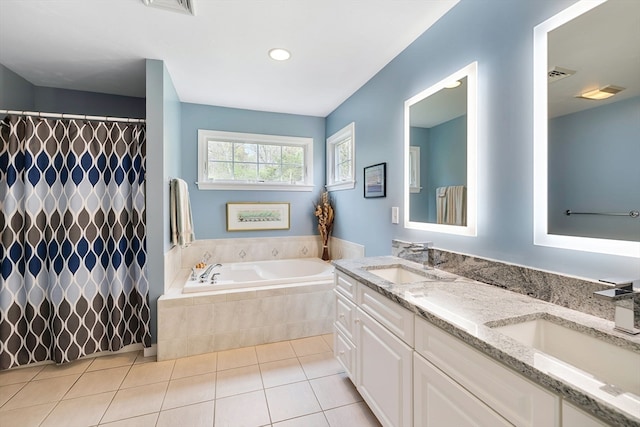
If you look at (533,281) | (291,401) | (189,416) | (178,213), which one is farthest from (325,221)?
(533,281)

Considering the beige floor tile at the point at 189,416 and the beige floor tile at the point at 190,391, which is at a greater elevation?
the beige floor tile at the point at 190,391

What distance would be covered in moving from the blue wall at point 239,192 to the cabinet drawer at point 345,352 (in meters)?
1.95

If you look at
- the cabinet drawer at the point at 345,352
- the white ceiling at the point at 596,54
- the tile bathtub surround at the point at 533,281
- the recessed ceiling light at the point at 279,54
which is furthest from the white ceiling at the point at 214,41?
the cabinet drawer at the point at 345,352

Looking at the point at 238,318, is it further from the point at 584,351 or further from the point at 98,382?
the point at 584,351

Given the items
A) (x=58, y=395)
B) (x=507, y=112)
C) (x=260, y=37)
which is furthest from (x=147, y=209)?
(x=507, y=112)

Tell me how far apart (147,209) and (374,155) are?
202 cm

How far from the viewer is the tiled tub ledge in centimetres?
225

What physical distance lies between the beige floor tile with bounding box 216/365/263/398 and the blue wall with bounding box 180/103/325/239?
1.73 metres

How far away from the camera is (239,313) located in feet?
7.93

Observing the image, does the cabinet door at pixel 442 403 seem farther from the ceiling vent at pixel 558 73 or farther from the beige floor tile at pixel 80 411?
the beige floor tile at pixel 80 411

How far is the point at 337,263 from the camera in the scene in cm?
191

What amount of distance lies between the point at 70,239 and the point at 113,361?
103cm

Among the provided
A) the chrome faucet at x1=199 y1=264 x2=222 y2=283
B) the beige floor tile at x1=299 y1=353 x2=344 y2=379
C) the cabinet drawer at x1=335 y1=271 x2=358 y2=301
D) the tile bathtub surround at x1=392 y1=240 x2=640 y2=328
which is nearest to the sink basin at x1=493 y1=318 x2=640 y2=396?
the tile bathtub surround at x1=392 y1=240 x2=640 y2=328

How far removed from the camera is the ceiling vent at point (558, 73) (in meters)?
1.13
